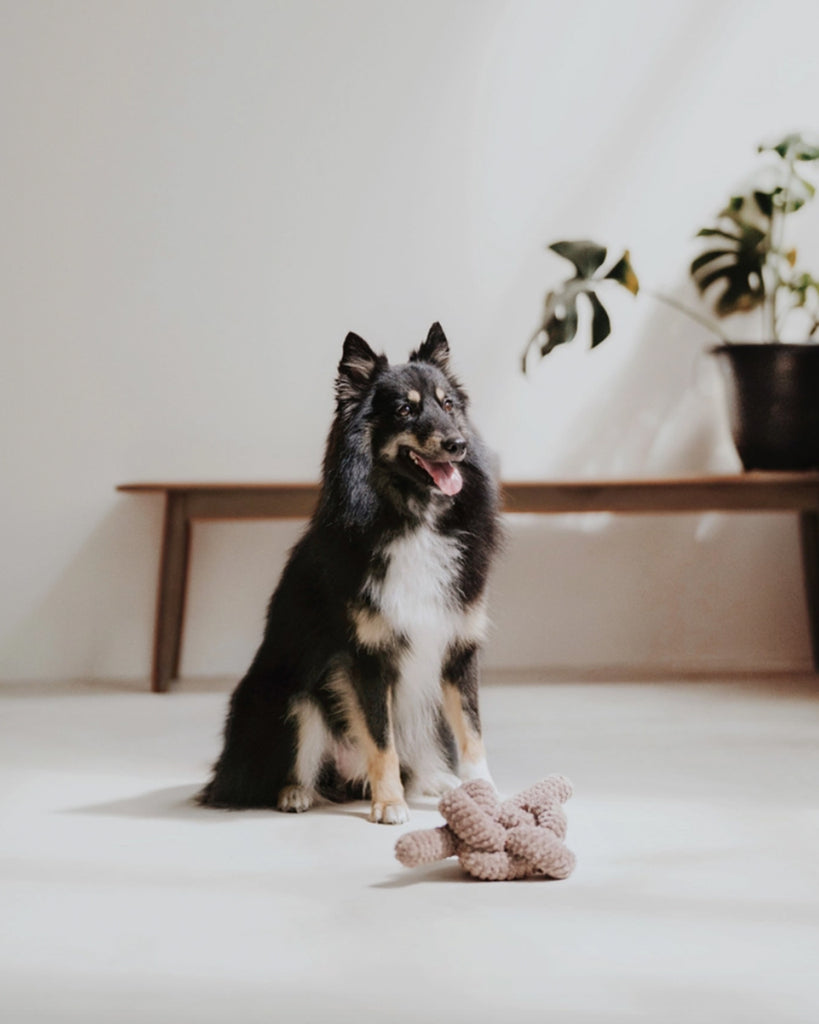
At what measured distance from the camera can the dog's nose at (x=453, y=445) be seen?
1.68 m

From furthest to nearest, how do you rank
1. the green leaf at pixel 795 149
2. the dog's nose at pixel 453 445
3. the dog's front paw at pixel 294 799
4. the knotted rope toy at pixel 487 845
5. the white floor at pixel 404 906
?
the green leaf at pixel 795 149 → the dog's front paw at pixel 294 799 → the dog's nose at pixel 453 445 → the knotted rope toy at pixel 487 845 → the white floor at pixel 404 906

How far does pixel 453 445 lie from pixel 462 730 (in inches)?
20.6

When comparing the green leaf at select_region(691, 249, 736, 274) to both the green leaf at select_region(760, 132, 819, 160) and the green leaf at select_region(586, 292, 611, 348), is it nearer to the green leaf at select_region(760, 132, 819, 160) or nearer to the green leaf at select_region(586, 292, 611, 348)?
the green leaf at select_region(760, 132, 819, 160)

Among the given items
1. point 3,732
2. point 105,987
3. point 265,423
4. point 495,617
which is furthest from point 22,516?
point 105,987

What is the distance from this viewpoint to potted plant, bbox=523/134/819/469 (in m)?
3.28

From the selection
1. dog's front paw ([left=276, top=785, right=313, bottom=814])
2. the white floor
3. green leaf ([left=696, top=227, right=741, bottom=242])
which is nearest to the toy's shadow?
the white floor

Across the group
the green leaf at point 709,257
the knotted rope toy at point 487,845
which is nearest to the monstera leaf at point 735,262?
the green leaf at point 709,257

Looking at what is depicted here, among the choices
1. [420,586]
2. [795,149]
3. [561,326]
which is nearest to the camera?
[420,586]

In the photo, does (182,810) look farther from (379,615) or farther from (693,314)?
(693,314)

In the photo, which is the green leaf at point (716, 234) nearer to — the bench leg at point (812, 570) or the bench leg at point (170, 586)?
the bench leg at point (812, 570)

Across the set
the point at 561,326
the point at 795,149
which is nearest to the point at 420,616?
the point at 561,326

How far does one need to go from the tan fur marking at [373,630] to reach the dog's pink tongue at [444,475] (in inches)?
9.2

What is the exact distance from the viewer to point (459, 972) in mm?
1066

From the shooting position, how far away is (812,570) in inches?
144
